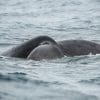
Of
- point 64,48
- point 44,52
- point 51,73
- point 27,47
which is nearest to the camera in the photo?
point 51,73

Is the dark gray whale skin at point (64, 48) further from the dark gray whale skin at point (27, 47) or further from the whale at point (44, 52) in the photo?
the whale at point (44, 52)

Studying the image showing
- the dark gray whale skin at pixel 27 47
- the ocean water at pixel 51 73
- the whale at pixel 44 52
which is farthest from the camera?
the dark gray whale skin at pixel 27 47

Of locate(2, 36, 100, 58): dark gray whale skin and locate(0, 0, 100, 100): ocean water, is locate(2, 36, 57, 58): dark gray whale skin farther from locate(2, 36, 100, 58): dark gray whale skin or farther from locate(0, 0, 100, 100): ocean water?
locate(0, 0, 100, 100): ocean water

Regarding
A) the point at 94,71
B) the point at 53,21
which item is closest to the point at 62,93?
the point at 94,71

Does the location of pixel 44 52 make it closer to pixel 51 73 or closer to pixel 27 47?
pixel 27 47

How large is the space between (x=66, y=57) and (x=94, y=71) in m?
1.02

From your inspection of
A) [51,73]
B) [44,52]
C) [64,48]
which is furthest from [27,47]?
[51,73]

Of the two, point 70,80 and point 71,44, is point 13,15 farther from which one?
point 70,80

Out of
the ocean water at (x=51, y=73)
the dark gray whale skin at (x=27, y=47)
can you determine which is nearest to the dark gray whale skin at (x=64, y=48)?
the dark gray whale skin at (x=27, y=47)

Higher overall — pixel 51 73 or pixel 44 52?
pixel 44 52

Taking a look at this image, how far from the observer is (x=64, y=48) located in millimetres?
9758

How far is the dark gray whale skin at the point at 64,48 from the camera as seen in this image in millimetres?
9406

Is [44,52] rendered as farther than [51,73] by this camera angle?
Yes

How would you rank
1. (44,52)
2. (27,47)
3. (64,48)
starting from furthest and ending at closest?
(64,48) → (27,47) → (44,52)
